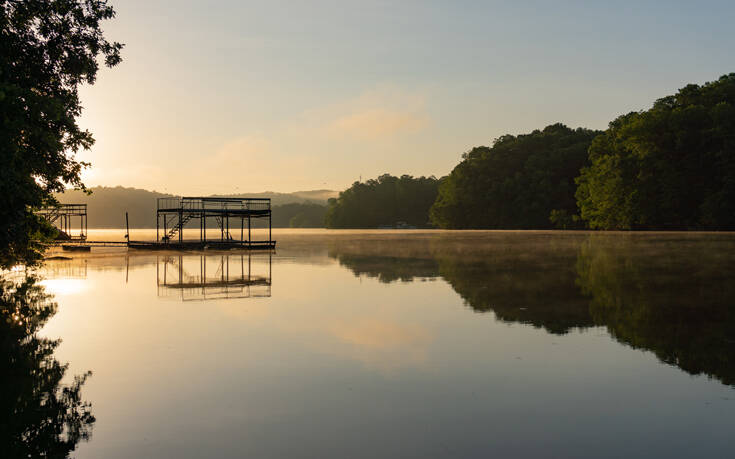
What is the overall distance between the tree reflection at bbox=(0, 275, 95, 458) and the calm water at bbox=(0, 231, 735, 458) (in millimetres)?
146

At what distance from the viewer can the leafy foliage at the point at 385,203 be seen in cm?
18150

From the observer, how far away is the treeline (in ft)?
271

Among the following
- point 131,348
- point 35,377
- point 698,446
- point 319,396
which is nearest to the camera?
point 698,446

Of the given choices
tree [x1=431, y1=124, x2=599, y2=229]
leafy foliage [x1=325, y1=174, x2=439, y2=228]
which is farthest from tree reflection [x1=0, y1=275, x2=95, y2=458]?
leafy foliage [x1=325, y1=174, x2=439, y2=228]

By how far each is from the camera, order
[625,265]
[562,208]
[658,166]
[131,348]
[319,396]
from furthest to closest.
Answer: [562,208]
[658,166]
[625,265]
[131,348]
[319,396]

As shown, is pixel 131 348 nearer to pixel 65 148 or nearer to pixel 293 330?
pixel 293 330

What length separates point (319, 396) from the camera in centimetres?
857

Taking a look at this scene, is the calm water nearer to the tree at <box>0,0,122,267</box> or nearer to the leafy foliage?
the tree at <box>0,0,122,267</box>

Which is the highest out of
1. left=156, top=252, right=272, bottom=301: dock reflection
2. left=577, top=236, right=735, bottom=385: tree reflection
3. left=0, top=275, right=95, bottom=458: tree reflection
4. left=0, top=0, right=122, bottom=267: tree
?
left=0, top=0, right=122, bottom=267: tree

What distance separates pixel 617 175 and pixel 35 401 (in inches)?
3672

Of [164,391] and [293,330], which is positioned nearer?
[164,391]

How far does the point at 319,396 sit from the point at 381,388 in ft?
3.11

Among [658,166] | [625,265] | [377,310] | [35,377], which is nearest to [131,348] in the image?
[35,377]

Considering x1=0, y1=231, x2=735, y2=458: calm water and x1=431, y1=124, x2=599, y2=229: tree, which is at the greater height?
x1=431, y1=124, x2=599, y2=229: tree
